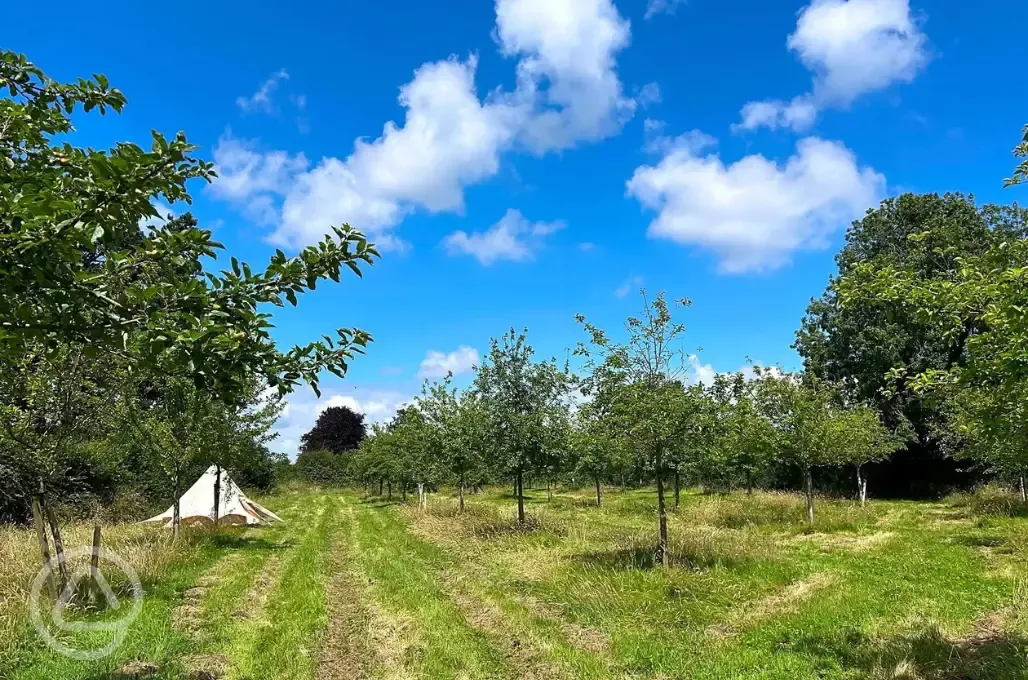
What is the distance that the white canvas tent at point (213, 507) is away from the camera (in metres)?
23.9

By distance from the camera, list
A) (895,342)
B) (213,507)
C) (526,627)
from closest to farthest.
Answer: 1. (526,627)
2. (213,507)
3. (895,342)

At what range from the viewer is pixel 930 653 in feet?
24.3

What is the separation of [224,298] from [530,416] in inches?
633

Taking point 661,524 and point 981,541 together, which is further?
point 981,541

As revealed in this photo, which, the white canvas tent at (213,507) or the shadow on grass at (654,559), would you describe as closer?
the shadow on grass at (654,559)

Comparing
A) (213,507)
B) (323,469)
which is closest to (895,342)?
(213,507)

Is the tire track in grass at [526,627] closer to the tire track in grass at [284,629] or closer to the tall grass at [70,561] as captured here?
the tire track in grass at [284,629]

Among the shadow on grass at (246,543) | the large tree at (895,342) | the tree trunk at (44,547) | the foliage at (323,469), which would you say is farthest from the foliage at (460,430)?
the foliage at (323,469)

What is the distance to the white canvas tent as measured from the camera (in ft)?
78.5

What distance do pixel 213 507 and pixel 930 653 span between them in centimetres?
2382

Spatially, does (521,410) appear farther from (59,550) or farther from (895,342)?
(895,342)

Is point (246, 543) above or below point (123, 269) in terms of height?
below

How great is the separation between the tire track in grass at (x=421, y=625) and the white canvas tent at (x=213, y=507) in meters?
10.2
